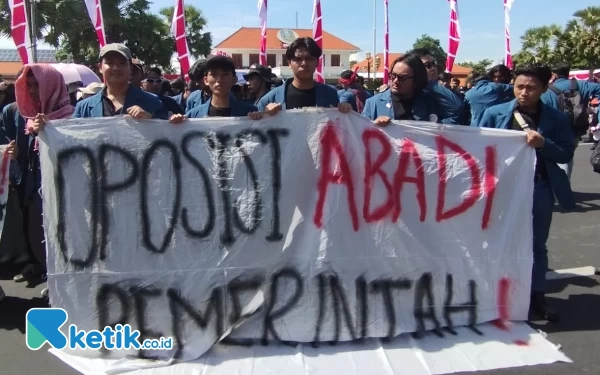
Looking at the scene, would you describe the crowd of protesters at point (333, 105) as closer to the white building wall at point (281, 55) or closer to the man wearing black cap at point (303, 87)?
the man wearing black cap at point (303, 87)

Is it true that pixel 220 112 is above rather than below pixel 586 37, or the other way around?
below

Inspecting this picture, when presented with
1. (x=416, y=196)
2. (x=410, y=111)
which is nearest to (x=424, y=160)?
(x=416, y=196)

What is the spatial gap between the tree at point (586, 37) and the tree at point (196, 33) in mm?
20859

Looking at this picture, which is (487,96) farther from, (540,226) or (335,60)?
(335,60)

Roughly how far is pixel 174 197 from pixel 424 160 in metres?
1.38

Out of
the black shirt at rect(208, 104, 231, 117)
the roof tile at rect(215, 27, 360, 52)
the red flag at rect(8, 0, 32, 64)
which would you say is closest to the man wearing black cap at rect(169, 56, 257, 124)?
Result: the black shirt at rect(208, 104, 231, 117)

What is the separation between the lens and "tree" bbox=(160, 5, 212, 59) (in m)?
35.8

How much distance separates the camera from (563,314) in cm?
362

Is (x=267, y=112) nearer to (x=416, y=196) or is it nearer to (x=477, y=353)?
(x=416, y=196)

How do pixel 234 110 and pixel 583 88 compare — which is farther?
pixel 583 88

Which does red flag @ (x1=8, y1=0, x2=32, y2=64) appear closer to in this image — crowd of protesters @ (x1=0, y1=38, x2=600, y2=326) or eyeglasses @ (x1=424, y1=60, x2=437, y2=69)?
crowd of protesters @ (x1=0, y1=38, x2=600, y2=326)

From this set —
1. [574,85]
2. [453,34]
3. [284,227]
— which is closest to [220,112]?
[284,227]

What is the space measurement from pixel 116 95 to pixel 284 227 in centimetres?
127

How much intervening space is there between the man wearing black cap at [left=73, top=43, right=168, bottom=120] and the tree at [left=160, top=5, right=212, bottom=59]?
32867 mm
